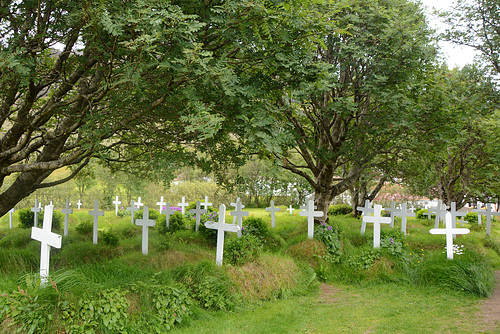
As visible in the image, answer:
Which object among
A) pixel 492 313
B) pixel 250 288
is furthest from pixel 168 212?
pixel 492 313

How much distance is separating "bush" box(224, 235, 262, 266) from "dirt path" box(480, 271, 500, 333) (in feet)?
13.6

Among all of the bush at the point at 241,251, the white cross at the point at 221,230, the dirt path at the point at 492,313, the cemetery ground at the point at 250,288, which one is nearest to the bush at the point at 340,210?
the cemetery ground at the point at 250,288

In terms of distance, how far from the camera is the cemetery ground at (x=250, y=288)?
5143 mm

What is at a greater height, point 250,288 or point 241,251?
point 241,251

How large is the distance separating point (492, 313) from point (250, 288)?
430cm

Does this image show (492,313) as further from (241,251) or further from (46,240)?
(46,240)

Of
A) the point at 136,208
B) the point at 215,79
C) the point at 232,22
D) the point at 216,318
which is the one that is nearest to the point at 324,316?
the point at 216,318

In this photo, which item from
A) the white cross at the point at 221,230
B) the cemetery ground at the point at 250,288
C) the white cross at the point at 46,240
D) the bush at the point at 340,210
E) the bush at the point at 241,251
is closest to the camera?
the cemetery ground at the point at 250,288

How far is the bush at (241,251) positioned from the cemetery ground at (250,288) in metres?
0.02

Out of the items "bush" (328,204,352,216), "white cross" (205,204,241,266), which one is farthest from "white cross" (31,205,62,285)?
"bush" (328,204,352,216)

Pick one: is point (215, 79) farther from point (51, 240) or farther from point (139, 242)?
point (139, 242)

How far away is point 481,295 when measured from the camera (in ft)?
25.8

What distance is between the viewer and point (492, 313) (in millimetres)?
6832

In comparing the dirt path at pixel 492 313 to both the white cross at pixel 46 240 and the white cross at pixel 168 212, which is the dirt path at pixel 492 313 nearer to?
the white cross at pixel 46 240
